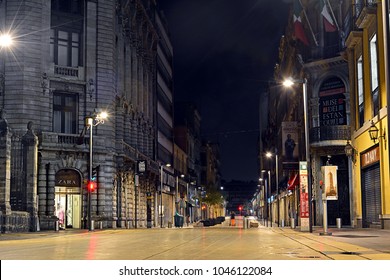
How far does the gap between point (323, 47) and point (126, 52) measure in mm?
21735

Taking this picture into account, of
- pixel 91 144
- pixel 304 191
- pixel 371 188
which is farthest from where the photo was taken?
pixel 91 144

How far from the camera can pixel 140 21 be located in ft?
250

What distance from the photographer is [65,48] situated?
58344 millimetres

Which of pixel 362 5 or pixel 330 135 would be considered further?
pixel 330 135

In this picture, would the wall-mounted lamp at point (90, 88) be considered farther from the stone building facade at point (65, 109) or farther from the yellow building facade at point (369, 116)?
the yellow building facade at point (369, 116)

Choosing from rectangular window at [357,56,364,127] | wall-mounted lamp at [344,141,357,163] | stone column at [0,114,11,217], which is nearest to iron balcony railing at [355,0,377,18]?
rectangular window at [357,56,364,127]

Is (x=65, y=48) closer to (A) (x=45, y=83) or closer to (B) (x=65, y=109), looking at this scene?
(A) (x=45, y=83)

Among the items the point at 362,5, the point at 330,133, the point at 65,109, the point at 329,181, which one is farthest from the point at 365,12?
the point at 65,109

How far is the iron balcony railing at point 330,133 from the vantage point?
5047cm

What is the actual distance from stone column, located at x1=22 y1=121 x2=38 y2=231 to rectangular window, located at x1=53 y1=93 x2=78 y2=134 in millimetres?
6939

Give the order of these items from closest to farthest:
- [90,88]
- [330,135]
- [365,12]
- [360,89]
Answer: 1. [365,12]
2. [360,89]
3. [330,135]
4. [90,88]

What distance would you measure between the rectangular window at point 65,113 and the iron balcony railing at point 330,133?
802 inches

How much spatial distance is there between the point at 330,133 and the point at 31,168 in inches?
890

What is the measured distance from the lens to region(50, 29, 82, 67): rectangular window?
5756 cm
